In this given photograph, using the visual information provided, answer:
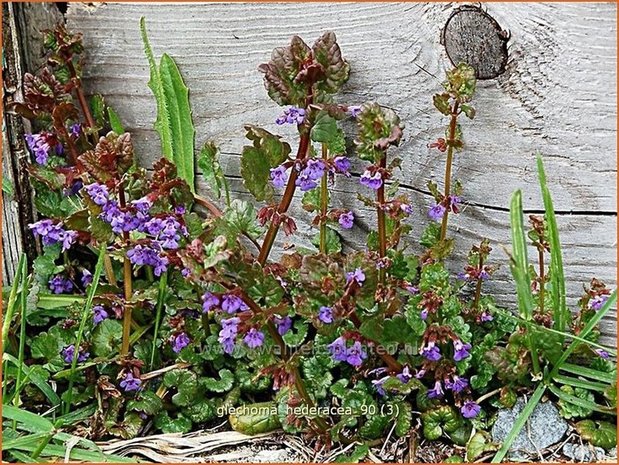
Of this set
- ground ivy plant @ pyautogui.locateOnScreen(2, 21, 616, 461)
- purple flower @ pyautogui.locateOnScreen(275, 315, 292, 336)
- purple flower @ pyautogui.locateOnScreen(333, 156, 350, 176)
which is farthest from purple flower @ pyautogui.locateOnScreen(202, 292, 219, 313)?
purple flower @ pyautogui.locateOnScreen(333, 156, 350, 176)

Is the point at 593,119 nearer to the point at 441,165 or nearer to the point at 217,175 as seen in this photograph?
the point at 441,165

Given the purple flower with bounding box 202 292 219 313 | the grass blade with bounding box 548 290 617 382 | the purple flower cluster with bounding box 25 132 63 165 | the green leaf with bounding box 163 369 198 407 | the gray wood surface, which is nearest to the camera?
the purple flower with bounding box 202 292 219 313

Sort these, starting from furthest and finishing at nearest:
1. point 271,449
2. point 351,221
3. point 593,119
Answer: point 351,221 → point 271,449 → point 593,119

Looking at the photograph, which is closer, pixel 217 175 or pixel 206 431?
pixel 206 431

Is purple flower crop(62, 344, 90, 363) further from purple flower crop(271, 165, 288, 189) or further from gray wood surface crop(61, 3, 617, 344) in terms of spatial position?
purple flower crop(271, 165, 288, 189)

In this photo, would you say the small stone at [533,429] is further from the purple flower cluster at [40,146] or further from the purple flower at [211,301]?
the purple flower cluster at [40,146]

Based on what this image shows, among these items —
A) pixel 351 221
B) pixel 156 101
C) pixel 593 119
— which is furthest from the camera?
pixel 156 101

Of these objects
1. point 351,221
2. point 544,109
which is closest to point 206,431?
point 351,221
